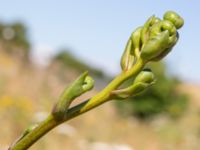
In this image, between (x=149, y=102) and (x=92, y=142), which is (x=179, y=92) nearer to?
(x=149, y=102)

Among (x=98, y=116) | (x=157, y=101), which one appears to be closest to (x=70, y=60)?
(x=157, y=101)

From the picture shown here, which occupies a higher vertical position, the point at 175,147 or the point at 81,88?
the point at 81,88

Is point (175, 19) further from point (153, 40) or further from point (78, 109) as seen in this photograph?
point (78, 109)

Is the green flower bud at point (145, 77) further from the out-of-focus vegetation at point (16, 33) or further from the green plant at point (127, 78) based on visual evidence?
the out-of-focus vegetation at point (16, 33)

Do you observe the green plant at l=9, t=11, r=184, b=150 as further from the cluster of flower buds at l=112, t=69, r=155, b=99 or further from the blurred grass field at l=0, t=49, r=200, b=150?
the blurred grass field at l=0, t=49, r=200, b=150

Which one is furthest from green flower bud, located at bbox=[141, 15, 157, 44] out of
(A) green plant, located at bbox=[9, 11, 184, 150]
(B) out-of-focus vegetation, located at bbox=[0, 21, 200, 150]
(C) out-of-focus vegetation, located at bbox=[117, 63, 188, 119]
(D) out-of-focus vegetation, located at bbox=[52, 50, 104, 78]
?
(D) out-of-focus vegetation, located at bbox=[52, 50, 104, 78]

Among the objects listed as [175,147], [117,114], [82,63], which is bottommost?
[82,63]

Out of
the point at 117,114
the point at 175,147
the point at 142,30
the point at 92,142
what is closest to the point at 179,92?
the point at 117,114
